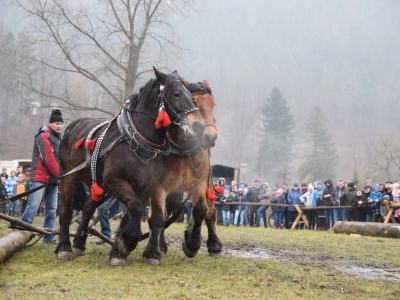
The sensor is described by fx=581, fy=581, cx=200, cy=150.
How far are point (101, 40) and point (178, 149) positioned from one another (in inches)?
777

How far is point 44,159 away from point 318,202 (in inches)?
525

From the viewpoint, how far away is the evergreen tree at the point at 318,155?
202 ft

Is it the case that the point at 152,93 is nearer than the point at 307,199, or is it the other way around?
the point at 152,93

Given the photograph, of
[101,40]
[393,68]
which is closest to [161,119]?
[101,40]

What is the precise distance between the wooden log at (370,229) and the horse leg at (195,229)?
29.7 feet

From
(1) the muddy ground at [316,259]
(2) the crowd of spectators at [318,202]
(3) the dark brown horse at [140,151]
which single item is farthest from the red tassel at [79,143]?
(2) the crowd of spectators at [318,202]

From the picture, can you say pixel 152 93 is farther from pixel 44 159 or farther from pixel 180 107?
pixel 44 159

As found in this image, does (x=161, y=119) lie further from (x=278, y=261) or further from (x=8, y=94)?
(x=8, y=94)

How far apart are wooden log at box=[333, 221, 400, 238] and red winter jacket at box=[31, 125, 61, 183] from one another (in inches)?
380

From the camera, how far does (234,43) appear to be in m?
130

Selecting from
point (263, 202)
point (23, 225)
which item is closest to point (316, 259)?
point (23, 225)

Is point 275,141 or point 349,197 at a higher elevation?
point 275,141

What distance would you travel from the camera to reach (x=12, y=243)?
24.6ft

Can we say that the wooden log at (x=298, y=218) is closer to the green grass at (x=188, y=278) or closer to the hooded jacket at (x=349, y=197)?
the hooded jacket at (x=349, y=197)
